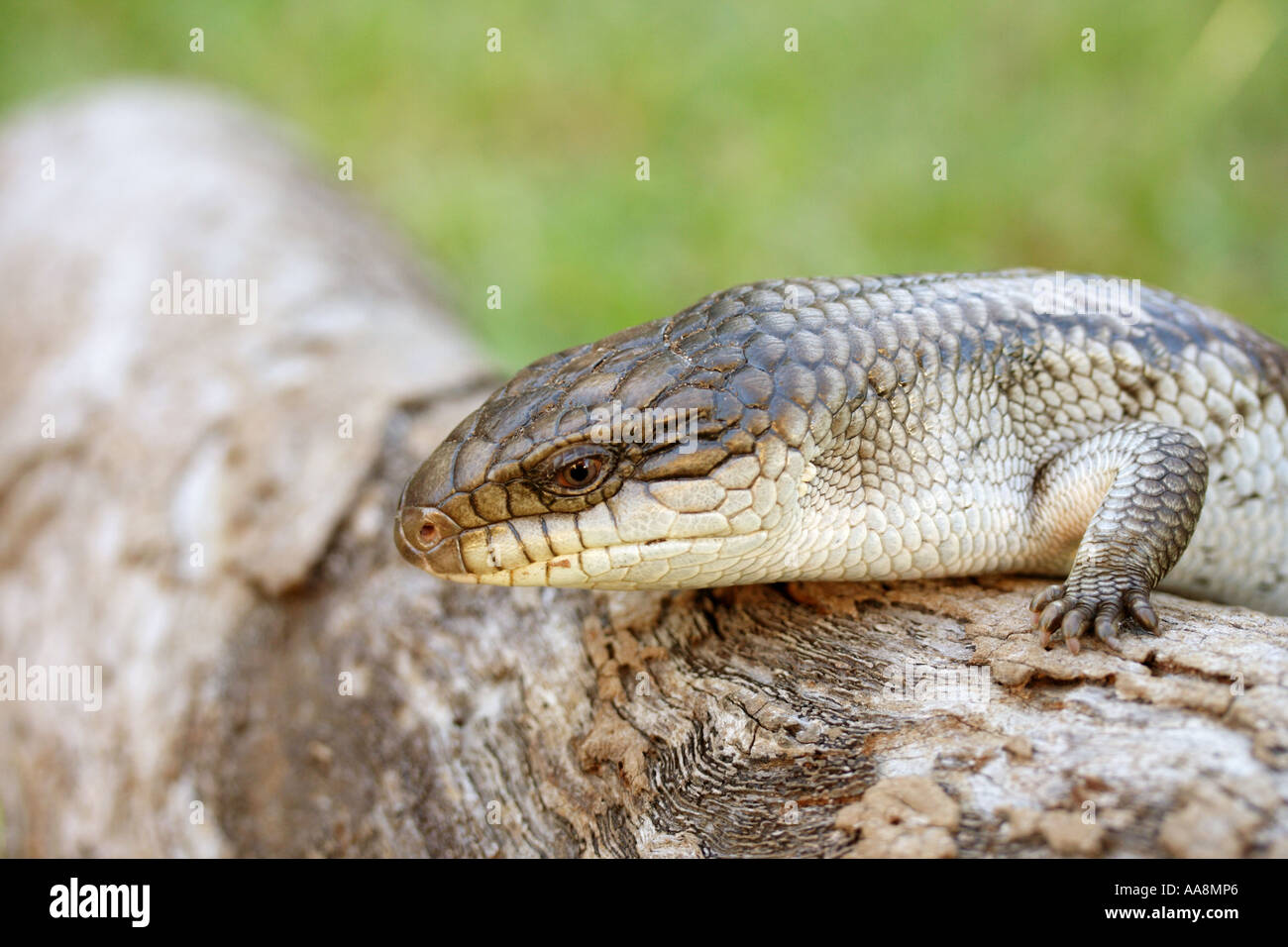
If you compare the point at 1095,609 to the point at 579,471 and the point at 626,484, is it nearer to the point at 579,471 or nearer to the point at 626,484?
the point at 626,484

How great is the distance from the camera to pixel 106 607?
453 cm

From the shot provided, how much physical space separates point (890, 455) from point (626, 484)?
0.86m

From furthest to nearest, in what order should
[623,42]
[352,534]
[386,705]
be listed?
[623,42] → [352,534] → [386,705]

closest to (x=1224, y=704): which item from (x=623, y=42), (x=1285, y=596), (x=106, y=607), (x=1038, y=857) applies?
(x=1038, y=857)

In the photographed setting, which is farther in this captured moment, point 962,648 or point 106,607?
point 106,607

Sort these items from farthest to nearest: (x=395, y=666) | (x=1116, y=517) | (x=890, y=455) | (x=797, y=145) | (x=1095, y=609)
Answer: (x=797, y=145)
(x=395, y=666)
(x=890, y=455)
(x=1116, y=517)
(x=1095, y=609)

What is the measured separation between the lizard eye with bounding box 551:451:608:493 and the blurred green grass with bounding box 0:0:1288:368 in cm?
465

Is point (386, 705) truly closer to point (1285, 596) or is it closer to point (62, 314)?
point (1285, 596)

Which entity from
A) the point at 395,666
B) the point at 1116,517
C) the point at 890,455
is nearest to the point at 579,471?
the point at 890,455

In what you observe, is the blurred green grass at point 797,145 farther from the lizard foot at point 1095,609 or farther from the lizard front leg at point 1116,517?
the lizard foot at point 1095,609

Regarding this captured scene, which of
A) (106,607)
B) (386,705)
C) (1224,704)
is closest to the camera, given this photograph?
(1224,704)

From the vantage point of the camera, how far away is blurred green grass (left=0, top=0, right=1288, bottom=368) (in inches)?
311

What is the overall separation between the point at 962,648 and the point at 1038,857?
79 cm

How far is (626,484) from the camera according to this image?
120 inches
